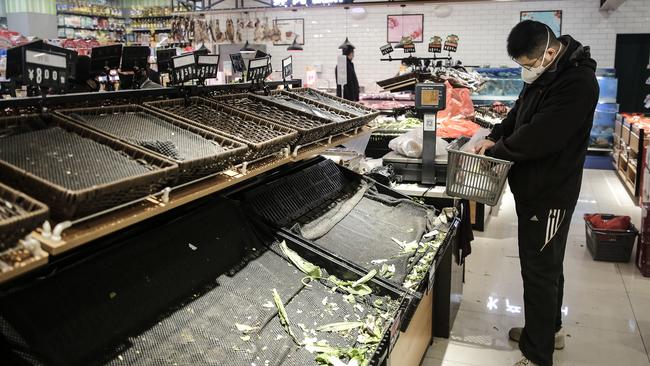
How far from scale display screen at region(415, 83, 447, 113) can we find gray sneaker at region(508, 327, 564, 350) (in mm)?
1632

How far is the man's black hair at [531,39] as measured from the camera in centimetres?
291

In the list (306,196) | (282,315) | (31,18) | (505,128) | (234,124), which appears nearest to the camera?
(282,315)

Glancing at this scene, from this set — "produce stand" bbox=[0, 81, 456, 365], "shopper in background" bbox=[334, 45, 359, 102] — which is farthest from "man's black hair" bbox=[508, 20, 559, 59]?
"shopper in background" bbox=[334, 45, 359, 102]

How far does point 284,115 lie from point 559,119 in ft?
4.59

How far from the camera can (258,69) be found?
338cm

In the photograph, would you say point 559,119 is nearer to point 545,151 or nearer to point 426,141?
point 545,151

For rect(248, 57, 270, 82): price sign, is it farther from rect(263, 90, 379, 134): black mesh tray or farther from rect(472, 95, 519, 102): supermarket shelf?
rect(472, 95, 519, 102): supermarket shelf

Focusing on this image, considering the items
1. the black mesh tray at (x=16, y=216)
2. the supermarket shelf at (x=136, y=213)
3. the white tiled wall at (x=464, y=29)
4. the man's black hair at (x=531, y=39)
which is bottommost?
the supermarket shelf at (x=136, y=213)

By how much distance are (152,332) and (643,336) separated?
3.41 m

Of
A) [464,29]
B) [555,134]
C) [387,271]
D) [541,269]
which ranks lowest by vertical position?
[541,269]

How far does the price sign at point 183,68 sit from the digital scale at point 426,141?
1.93 metres

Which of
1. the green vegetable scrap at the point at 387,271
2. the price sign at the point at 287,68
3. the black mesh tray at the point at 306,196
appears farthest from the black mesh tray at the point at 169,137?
the price sign at the point at 287,68

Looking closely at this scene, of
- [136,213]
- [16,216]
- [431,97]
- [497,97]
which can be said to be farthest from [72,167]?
[497,97]

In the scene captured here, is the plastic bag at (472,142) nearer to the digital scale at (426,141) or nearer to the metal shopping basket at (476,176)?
the metal shopping basket at (476,176)
